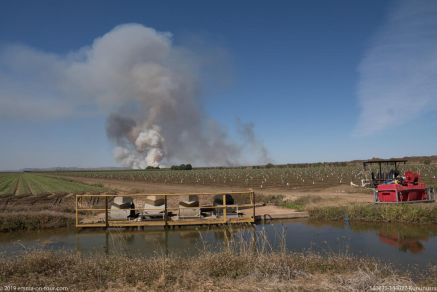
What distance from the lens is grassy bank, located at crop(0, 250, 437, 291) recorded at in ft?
24.4

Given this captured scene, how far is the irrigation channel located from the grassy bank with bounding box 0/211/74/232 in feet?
2.48

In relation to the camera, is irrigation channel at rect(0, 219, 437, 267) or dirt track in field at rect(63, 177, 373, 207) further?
dirt track in field at rect(63, 177, 373, 207)

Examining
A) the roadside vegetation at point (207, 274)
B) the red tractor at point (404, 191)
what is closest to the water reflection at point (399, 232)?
the red tractor at point (404, 191)

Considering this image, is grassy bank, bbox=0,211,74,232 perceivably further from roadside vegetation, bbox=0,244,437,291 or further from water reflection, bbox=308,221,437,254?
water reflection, bbox=308,221,437,254

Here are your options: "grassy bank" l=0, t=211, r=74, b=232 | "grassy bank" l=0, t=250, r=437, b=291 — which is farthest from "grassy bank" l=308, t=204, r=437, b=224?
"grassy bank" l=0, t=211, r=74, b=232

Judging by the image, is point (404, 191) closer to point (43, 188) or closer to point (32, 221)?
point (32, 221)

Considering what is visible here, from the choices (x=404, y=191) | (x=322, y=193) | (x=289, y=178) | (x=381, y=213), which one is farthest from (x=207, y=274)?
(x=289, y=178)

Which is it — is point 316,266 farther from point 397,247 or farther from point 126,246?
point 126,246

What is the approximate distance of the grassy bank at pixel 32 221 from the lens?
18.2m

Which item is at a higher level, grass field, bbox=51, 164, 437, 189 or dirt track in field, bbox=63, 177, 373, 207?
grass field, bbox=51, 164, 437, 189

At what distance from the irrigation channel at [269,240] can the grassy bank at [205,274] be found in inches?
117

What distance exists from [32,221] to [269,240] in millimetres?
12291

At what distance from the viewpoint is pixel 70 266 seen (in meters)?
8.64

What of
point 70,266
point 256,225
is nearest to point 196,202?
point 256,225
